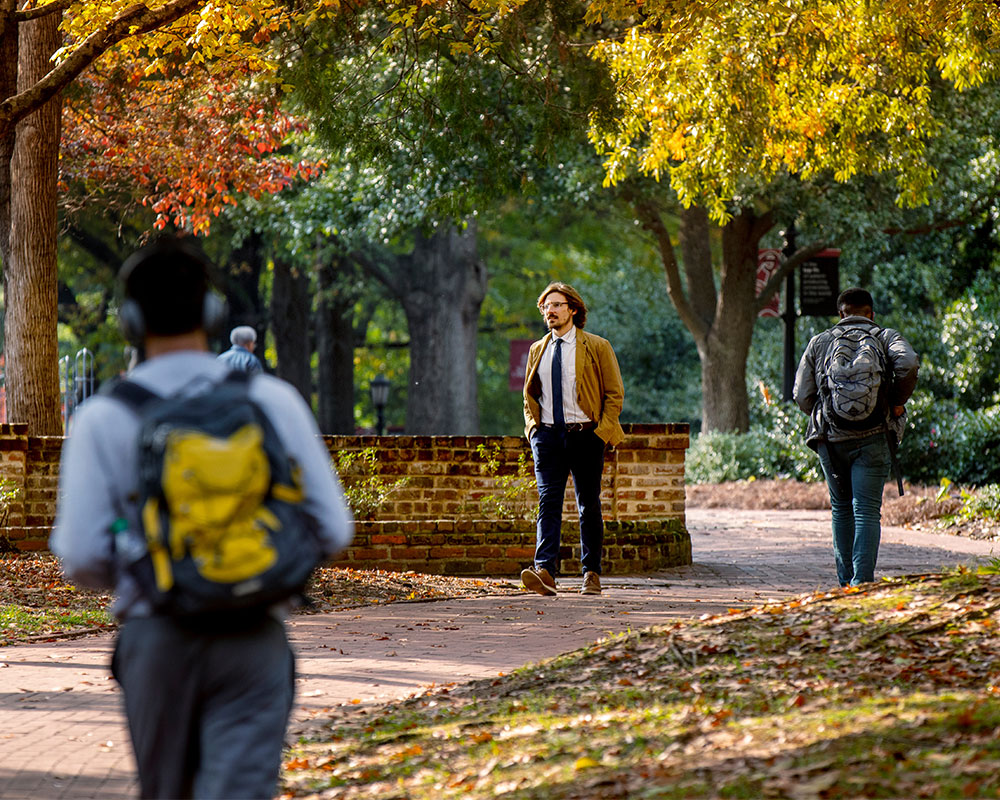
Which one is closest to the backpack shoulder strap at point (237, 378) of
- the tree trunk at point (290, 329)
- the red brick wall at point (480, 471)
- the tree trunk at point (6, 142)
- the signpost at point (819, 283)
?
the red brick wall at point (480, 471)

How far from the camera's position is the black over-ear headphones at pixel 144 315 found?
3092 mm

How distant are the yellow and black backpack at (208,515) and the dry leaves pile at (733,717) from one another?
5.11 feet

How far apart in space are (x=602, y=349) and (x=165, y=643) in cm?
640

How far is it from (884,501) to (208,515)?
15975 mm

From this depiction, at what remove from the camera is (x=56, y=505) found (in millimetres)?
11625

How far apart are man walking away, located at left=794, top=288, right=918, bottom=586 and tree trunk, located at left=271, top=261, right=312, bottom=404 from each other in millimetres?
23320

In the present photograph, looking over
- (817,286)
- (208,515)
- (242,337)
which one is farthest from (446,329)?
(208,515)

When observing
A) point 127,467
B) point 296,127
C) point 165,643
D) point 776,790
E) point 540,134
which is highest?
point 296,127

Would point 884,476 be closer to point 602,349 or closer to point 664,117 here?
point 602,349

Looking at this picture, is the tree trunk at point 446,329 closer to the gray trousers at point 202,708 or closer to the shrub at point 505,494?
the shrub at point 505,494

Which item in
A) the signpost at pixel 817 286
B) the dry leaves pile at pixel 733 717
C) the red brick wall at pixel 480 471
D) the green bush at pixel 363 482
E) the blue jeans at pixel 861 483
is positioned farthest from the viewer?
the signpost at pixel 817 286

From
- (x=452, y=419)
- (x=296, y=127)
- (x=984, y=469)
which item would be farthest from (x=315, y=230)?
(x=984, y=469)

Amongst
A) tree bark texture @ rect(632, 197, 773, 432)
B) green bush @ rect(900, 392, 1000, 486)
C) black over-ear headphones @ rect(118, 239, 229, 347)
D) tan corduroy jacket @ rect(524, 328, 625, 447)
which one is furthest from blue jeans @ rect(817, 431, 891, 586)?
tree bark texture @ rect(632, 197, 773, 432)

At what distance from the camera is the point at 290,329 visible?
31500mm
